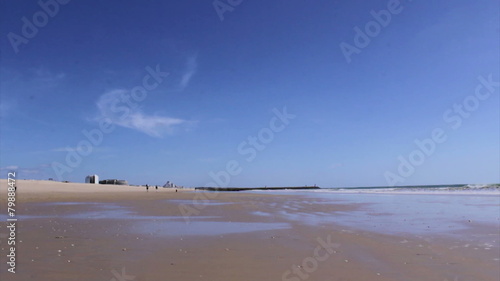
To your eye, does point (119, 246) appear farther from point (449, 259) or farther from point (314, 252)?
point (449, 259)

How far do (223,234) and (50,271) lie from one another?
5.54m

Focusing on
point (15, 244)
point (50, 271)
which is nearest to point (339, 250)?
point (50, 271)

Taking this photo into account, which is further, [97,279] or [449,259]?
[449,259]

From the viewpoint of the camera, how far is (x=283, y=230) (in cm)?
1208

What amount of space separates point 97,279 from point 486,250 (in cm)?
922

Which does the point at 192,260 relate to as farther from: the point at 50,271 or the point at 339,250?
the point at 339,250

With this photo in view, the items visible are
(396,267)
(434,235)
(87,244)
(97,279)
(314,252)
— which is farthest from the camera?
(434,235)

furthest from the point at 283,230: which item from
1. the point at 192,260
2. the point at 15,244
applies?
the point at 15,244

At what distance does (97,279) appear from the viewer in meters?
6.10

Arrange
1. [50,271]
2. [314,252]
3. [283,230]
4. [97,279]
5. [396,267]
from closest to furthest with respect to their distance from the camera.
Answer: [97,279]
[50,271]
[396,267]
[314,252]
[283,230]
